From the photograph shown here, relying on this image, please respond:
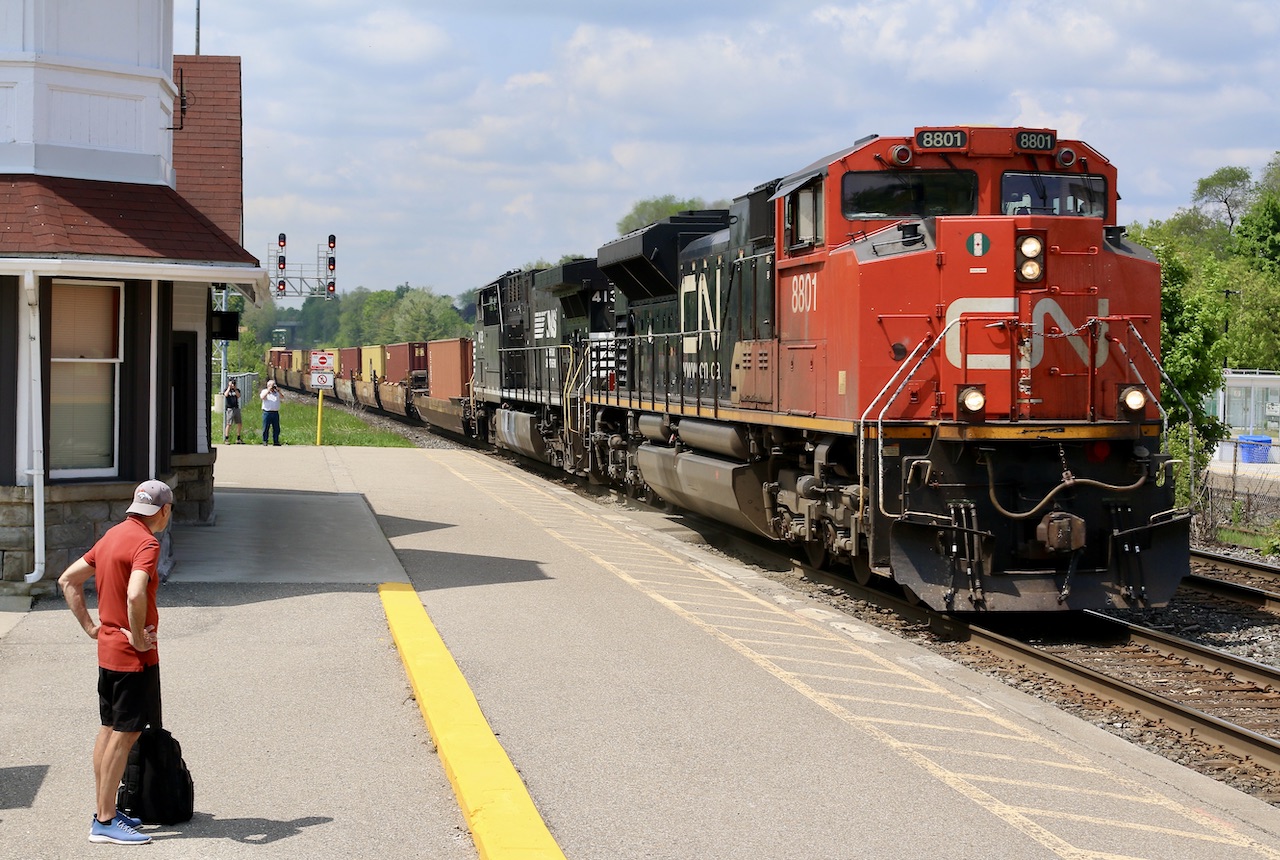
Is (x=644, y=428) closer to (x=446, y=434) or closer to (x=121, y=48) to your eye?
(x=121, y=48)

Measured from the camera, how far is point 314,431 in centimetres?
4047

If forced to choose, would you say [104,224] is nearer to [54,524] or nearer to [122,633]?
[54,524]

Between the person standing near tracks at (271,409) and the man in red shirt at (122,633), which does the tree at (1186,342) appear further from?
the man in red shirt at (122,633)

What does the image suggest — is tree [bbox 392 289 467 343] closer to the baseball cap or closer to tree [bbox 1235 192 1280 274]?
tree [bbox 1235 192 1280 274]

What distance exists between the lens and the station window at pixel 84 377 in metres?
11.1

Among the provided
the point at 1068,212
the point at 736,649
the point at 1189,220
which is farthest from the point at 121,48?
the point at 1189,220

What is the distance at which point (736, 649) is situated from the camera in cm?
934

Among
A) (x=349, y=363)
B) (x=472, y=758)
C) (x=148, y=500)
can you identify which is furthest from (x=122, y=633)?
(x=349, y=363)

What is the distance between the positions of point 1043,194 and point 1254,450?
28.1 meters

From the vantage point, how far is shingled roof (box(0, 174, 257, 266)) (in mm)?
10539

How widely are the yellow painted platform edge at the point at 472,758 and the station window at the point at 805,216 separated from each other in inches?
193

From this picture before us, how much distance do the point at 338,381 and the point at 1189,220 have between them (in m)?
64.3

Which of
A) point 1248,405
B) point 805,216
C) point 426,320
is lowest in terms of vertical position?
point 1248,405

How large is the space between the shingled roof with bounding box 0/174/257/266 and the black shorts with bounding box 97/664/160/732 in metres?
5.97
